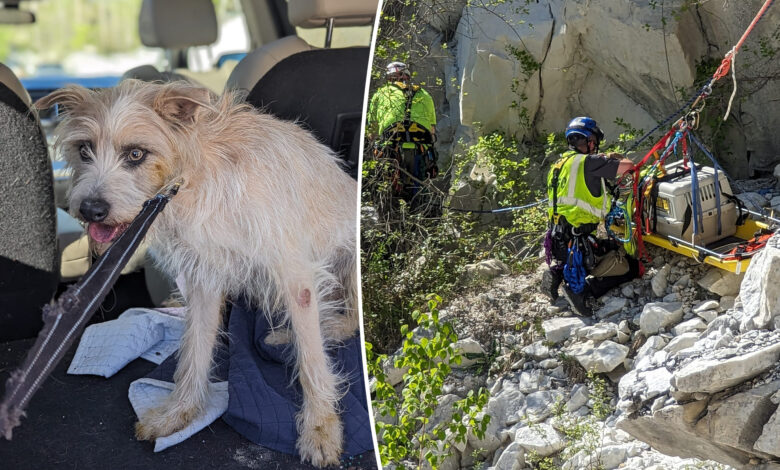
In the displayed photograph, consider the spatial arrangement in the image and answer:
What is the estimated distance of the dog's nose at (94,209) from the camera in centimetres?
83

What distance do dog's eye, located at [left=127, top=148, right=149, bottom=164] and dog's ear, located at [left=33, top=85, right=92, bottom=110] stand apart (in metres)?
0.09

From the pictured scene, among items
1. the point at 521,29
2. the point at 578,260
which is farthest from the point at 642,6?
the point at 578,260

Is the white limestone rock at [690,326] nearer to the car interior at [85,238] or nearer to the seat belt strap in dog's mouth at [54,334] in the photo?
the car interior at [85,238]

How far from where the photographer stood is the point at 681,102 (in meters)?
1.10

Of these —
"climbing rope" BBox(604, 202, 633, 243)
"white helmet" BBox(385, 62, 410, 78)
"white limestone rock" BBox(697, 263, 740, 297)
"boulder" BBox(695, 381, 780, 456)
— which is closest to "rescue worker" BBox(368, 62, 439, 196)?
"white helmet" BBox(385, 62, 410, 78)

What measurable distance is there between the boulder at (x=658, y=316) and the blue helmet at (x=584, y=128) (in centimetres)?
27

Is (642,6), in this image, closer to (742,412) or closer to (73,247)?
(742,412)

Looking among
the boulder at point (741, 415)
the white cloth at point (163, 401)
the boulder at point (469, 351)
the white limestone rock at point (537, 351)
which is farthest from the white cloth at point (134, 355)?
the boulder at point (741, 415)

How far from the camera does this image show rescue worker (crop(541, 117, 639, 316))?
102 centimetres

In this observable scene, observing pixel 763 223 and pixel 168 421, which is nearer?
pixel 168 421

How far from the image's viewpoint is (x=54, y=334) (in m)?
0.65

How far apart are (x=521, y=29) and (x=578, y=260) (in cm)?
34

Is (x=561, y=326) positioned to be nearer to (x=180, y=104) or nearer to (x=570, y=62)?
(x=570, y=62)

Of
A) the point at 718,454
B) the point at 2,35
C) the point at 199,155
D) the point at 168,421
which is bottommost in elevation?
the point at 718,454
